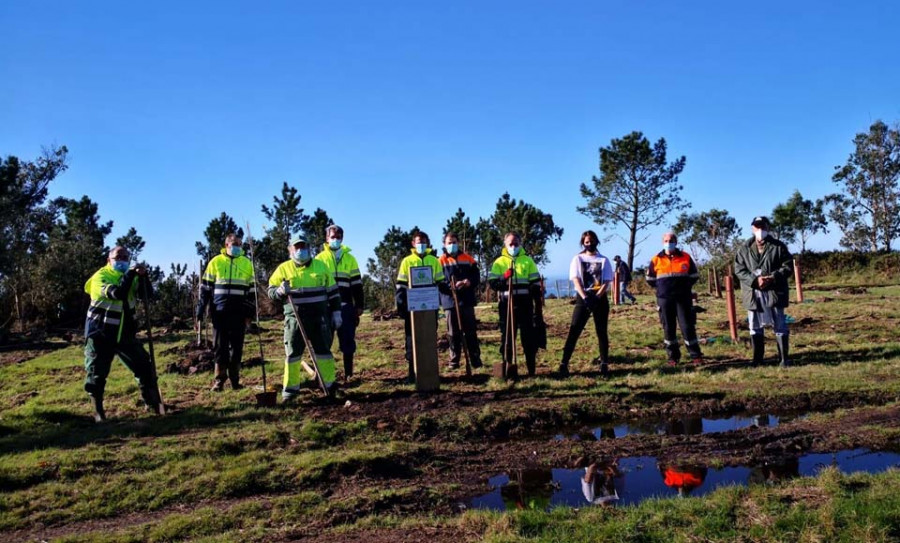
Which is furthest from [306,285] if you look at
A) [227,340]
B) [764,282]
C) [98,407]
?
[764,282]

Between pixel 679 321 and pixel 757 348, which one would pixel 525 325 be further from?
pixel 757 348

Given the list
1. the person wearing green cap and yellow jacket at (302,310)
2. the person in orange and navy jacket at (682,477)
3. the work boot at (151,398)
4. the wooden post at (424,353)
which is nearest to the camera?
the person in orange and navy jacket at (682,477)

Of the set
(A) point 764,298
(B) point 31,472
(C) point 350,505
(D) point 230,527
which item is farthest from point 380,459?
(A) point 764,298

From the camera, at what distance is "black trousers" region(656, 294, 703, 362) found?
34.4ft

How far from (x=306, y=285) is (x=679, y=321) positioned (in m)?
5.89

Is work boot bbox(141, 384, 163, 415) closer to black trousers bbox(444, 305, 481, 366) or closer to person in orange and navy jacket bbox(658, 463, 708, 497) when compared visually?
black trousers bbox(444, 305, 481, 366)

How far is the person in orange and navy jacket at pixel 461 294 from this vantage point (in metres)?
10.4

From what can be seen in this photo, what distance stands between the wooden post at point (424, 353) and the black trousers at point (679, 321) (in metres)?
3.90

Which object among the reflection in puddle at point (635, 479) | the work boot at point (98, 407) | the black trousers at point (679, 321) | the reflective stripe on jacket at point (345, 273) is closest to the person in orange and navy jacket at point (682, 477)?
the reflection in puddle at point (635, 479)

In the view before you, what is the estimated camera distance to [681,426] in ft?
24.2

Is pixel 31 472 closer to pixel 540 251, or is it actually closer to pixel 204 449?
pixel 204 449

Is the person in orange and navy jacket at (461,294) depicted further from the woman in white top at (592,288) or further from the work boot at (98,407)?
the work boot at (98,407)

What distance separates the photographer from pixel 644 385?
29.6ft

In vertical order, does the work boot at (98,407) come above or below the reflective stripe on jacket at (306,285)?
below
